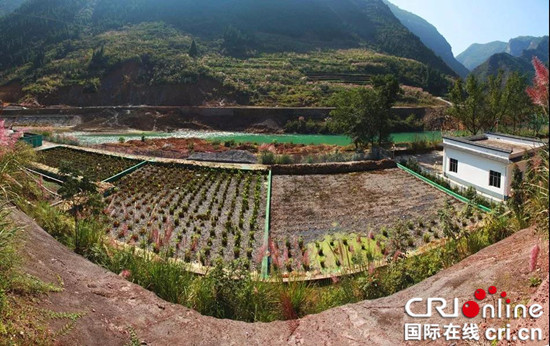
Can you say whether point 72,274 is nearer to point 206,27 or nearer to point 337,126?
point 337,126

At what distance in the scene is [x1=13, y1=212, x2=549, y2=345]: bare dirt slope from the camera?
3844 millimetres

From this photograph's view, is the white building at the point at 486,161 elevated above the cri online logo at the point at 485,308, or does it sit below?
below

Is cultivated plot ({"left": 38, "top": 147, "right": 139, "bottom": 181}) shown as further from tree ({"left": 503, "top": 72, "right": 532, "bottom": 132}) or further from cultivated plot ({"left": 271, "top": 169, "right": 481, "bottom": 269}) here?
tree ({"left": 503, "top": 72, "right": 532, "bottom": 132})

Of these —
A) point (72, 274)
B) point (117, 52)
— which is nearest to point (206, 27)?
point (117, 52)

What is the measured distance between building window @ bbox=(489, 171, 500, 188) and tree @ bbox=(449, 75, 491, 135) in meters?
12.0

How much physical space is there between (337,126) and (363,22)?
126584 millimetres

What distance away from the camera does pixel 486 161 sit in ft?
57.0

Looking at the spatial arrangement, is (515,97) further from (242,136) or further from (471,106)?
(242,136)

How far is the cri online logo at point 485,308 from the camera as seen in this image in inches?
131

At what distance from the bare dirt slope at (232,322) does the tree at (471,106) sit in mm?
25385

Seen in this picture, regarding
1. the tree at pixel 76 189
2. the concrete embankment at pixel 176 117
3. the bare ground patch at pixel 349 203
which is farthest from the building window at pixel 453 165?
the concrete embankment at pixel 176 117

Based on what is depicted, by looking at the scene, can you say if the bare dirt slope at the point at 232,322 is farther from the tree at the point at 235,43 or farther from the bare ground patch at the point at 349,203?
the tree at the point at 235,43

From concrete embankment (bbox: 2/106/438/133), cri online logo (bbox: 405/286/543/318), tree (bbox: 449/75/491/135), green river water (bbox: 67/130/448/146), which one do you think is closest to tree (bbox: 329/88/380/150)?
tree (bbox: 449/75/491/135)

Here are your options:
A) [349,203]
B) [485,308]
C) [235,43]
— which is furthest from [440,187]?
[235,43]
